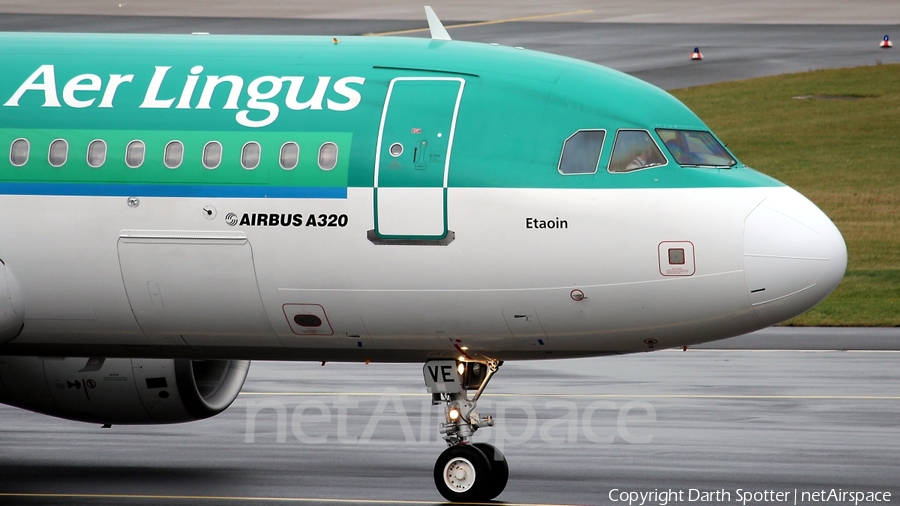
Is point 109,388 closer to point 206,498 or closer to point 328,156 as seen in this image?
point 206,498

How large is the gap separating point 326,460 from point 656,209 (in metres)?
5.73

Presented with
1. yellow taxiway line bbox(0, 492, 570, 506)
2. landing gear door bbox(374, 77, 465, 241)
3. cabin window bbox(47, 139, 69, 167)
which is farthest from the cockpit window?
cabin window bbox(47, 139, 69, 167)

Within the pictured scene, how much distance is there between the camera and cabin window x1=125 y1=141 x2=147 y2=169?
1441 cm

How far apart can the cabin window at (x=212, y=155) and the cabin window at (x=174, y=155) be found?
23 cm

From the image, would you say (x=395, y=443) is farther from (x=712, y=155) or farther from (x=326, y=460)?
(x=712, y=155)

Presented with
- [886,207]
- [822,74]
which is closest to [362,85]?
[886,207]

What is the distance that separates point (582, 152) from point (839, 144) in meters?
33.1

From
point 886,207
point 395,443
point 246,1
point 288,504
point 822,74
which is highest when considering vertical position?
point 246,1

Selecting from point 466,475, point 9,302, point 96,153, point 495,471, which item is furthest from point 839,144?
point 9,302

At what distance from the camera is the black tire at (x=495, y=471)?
14.9 m

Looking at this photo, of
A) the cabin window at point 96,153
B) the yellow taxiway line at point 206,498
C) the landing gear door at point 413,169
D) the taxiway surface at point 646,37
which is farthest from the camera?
the taxiway surface at point 646,37

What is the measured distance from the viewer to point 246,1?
6856 cm

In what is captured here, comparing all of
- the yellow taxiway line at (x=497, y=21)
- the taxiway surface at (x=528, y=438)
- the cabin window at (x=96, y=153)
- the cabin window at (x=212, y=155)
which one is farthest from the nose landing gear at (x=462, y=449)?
the yellow taxiway line at (x=497, y=21)

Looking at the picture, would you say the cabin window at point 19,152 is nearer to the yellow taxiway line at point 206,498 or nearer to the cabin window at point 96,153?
the cabin window at point 96,153
